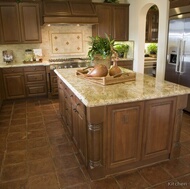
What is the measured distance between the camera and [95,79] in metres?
2.45

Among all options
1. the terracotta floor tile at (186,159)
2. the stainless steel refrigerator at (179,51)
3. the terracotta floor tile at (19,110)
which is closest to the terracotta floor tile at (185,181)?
the terracotta floor tile at (186,159)

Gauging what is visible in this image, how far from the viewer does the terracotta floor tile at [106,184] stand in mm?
2061

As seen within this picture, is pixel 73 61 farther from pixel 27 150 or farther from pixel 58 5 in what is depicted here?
pixel 27 150

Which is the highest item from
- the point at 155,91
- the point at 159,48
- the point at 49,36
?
the point at 49,36

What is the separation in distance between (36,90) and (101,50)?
112 inches

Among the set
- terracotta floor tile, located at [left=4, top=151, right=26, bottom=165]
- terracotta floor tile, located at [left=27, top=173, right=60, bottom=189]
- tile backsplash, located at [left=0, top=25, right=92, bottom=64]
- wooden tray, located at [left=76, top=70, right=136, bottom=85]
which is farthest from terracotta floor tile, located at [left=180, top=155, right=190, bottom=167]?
tile backsplash, located at [left=0, top=25, right=92, bottom=64]

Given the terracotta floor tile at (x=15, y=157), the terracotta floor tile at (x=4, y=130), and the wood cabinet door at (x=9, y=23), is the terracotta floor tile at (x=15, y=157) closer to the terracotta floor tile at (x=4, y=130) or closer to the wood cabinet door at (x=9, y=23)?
the terracotta floor tile at (x=4, y=130)

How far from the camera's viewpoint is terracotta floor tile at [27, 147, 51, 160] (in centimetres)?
262

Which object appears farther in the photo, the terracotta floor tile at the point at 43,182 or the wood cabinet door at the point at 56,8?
the wood cabinet door at the point at 56,8

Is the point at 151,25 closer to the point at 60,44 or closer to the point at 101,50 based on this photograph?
the point at 60,44

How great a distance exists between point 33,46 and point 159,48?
3260 mm

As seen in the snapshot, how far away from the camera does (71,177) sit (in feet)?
7.27

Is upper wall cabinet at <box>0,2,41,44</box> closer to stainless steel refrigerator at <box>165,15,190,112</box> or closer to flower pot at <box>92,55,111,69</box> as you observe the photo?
flower pot at <box>92,55,111,69</box>

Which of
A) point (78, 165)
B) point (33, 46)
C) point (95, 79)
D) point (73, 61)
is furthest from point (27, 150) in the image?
point (33, 46)
